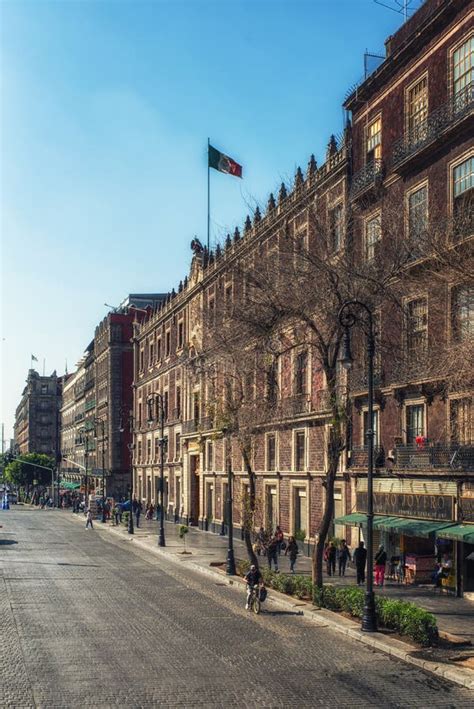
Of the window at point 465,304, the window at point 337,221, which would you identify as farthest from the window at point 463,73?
the window at point 465,304

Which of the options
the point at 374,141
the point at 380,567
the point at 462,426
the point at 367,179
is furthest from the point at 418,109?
the point at 380,567

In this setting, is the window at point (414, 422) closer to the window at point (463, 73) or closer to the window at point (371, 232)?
the window at point (371, 232)

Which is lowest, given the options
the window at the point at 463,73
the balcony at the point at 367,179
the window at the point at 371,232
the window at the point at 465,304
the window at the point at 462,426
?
the window at the point at 462,426

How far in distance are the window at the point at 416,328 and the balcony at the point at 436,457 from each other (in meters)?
3.28

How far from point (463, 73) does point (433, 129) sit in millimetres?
2121

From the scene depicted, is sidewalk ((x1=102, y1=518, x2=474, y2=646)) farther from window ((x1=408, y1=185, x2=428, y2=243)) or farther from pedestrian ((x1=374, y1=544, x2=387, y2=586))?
window ((x1=408, y1=185, x2=428, y2=243))

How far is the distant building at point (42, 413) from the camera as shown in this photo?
177125mm

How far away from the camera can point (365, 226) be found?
114 ft

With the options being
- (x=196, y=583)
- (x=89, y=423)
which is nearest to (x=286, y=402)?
(x=196, y=583)

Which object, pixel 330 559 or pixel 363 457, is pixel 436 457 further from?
pixel 330 559

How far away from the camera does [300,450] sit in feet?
140

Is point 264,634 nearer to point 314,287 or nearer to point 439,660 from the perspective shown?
point 439,660

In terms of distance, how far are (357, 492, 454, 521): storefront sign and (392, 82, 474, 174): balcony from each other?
40.3 feet

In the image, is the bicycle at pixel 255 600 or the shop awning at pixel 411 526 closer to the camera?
the bicycle at pixel 255 600
